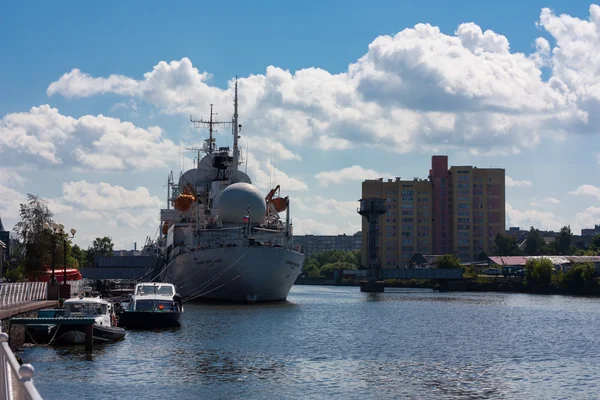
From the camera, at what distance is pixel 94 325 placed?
43.8 metres

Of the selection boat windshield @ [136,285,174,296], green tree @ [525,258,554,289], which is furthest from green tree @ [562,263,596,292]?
boat windshield @ [136,285,174,296]

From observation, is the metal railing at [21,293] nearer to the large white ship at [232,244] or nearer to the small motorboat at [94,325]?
the small motorboat at [94,325]

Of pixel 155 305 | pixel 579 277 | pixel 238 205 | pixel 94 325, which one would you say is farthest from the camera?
pixel 579 277

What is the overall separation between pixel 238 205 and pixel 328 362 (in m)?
51.3

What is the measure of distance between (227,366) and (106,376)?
5.95 m

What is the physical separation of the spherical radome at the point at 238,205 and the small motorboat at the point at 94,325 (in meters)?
40.8

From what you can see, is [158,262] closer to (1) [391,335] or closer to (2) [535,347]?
(1) [391,335]

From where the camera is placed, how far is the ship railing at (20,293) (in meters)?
46.9

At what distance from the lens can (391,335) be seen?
53062mm

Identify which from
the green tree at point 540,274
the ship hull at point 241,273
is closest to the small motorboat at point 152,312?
the ship hull at point 241,273

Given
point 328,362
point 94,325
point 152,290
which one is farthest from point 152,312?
point 328,362

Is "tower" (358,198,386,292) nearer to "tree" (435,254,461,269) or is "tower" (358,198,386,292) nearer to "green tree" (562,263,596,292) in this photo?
"tree" (435,254,461,269)

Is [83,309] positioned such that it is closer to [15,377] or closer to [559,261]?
[15,377]

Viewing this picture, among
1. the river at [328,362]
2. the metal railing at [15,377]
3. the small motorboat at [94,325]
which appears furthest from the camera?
the small motorboat at [94,325]
